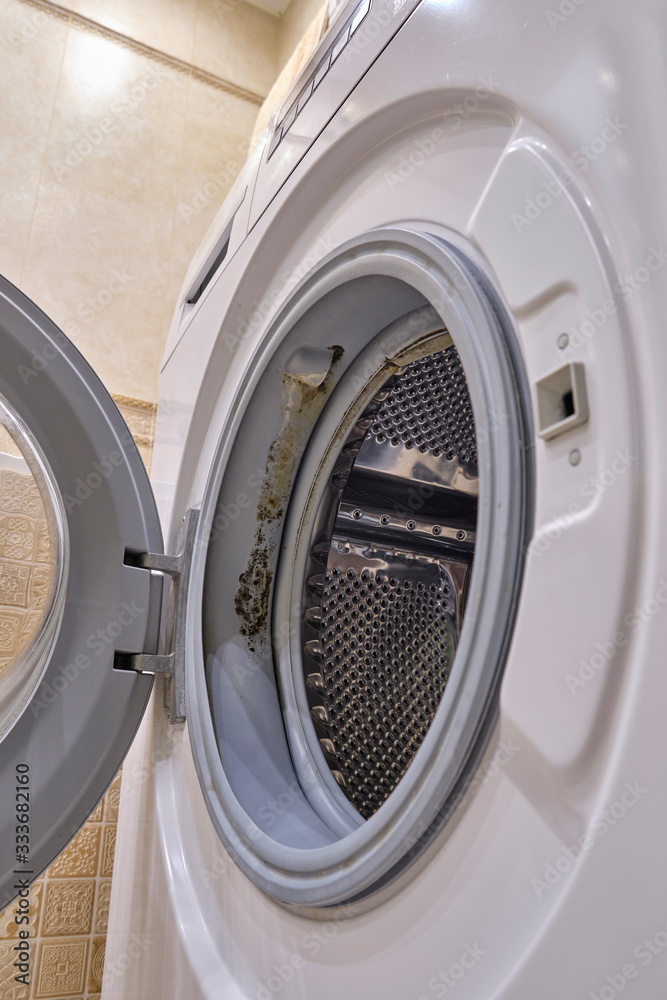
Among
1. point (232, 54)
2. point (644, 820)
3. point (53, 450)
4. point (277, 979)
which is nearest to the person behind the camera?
point (644, 820)

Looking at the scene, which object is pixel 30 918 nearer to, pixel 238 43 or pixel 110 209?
pixel 110 209

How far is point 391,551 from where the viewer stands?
71cm

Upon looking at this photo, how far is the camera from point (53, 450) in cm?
63

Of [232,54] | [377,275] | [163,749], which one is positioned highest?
[232,54]

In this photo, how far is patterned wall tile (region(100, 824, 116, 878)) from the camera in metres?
1.15

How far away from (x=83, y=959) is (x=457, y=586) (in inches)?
34.2

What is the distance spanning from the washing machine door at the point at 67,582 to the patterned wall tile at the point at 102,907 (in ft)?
2.18

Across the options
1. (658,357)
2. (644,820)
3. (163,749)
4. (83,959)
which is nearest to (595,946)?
(644,820)

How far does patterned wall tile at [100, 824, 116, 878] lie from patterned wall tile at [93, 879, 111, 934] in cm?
1

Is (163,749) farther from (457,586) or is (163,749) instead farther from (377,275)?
(377,275)
